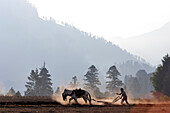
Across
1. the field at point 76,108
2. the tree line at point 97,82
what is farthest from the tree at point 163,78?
the field at point 76,108

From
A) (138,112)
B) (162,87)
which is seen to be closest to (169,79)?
(162,87)

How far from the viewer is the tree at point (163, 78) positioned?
75062 millimetres

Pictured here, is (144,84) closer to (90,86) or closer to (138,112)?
(90,86)

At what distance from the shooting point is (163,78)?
76.8 meters

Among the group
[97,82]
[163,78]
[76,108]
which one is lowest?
[76,108]

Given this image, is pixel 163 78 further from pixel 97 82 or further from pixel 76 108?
pixel 76 108

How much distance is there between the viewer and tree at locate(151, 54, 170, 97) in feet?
246

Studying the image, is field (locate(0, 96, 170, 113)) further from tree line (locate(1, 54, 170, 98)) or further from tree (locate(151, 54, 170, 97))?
tree (locate(151, 54, 170, 97))

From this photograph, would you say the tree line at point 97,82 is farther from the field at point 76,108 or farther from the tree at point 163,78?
the field at point 76,108

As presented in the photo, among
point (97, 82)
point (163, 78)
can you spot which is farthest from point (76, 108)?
point (97, 82)

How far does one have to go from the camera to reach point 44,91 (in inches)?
3873

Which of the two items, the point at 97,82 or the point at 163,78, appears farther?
the point at 97,82

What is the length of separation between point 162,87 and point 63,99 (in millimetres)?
43026

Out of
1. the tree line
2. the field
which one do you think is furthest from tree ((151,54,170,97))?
the field
